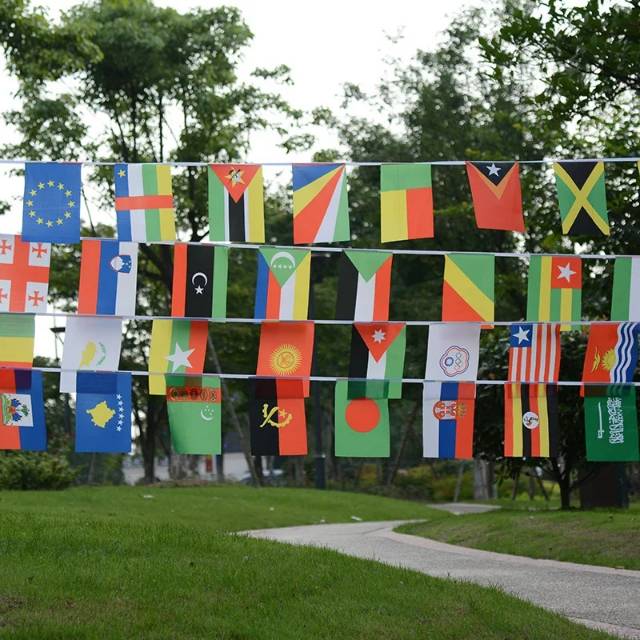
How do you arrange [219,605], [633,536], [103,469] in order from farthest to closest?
[103,469], [633,536], [219,605]

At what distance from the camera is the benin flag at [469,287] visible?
1036 centimetres

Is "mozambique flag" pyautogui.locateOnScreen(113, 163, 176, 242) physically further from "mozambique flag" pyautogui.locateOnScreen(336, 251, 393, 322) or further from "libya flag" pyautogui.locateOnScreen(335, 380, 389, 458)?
"libya flag" pyautogui.locateOnScreen(335, 380, 389, 458)

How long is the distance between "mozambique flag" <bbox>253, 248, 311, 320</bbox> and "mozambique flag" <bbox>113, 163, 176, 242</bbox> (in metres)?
0.90

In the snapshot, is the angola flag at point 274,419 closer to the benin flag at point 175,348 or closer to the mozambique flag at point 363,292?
the benin flag at point 175,348

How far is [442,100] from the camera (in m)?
35.2

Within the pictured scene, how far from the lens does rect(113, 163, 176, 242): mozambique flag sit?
33.9ft

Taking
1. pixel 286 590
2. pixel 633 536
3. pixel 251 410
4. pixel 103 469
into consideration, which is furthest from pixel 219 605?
pixel 103 469

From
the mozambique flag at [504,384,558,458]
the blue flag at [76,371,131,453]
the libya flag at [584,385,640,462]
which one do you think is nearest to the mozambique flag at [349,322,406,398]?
the mozambique flag at [504,384,558,458]

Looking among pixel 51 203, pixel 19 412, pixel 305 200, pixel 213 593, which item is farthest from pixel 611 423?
pixel 51 203

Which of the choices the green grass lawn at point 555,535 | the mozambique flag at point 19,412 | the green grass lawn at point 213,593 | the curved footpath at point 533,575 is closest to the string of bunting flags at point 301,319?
the mozambique flag at point 19,412

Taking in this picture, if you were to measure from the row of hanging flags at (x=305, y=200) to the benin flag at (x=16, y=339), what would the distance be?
76 cm

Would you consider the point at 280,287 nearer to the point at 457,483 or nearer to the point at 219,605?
the point at 219,605

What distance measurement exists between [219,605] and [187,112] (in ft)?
88.4

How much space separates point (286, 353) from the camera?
10.3 metres
